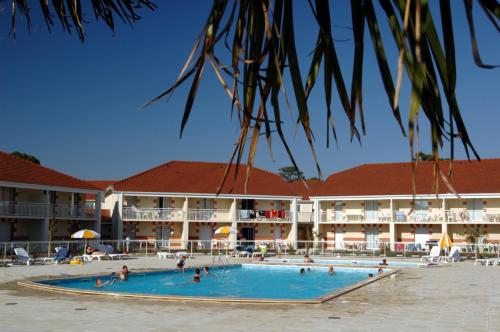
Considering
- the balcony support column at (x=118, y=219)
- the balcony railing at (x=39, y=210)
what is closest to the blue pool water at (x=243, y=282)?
the balcony railing at (x=39, y=210)

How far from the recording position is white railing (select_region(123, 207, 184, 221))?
42.5m

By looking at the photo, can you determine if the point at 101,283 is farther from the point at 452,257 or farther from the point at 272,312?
the point at 452,257

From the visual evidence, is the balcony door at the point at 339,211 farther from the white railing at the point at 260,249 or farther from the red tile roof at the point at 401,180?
the white railing at the point at 260,249

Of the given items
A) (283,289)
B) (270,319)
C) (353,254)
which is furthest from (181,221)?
(270,319)

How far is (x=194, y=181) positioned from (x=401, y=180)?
52.1ft

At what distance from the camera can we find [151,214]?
141ft

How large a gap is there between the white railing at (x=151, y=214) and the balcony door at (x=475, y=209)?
1994 cm

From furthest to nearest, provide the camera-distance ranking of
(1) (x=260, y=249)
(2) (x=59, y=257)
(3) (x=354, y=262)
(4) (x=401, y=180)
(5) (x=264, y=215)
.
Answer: (5) (x=264, y=215) < (4) (x=401, y=180) < (1) (x=260, y=249) < (3) (x=354, y=262) < (2) (x=59, y=257)

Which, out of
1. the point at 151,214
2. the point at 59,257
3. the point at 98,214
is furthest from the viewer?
the point at 151,214

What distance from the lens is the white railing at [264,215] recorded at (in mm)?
45250

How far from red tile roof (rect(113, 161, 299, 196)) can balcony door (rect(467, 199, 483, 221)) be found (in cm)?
1304

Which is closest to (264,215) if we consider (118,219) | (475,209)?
(118,219)

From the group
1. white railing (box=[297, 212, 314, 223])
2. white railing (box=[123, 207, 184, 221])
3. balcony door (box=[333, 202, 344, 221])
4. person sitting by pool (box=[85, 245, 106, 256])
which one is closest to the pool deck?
person sitting by pool (box=[85, 245, 106, 256])

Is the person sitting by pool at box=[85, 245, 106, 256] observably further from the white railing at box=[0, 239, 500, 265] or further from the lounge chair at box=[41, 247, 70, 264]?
the lounge chair at box=[41, 247, 70, 264]
